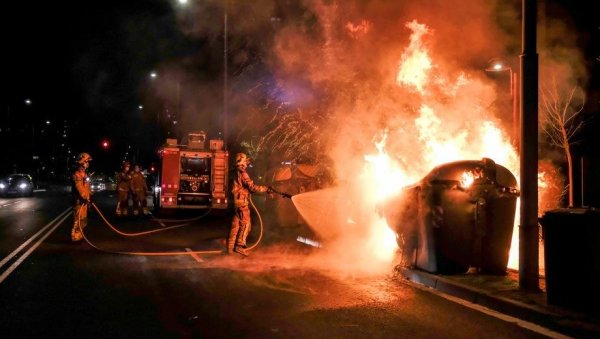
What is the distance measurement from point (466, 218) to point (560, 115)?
700 cm

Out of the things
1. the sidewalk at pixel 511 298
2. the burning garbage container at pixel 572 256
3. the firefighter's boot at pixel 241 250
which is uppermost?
the burning garbage container at pixel 572 256

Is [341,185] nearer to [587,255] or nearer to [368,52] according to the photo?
[368,52]

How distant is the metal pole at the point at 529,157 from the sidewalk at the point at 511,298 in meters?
0.35

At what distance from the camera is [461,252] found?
23.2 feet

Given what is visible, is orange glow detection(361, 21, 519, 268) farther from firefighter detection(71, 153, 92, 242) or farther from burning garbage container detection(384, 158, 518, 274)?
firefighter detection(71, 153, 92, 242)

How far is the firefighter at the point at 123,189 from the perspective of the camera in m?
18.1

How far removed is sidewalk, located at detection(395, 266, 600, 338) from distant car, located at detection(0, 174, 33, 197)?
31679 millimetres

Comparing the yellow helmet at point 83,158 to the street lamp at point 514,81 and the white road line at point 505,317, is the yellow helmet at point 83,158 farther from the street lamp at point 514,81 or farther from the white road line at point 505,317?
the street lamp at point 514,81

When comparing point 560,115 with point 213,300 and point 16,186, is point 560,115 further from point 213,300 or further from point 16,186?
point 16,186

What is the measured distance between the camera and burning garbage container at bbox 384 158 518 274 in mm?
7043

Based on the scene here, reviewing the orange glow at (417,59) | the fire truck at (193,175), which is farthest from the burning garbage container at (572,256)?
the fire truck at (193,175)

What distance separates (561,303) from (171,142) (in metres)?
15.6

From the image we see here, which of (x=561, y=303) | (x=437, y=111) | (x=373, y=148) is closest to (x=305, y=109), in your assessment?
(x=373, y=148)

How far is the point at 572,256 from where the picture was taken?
5363 mm
